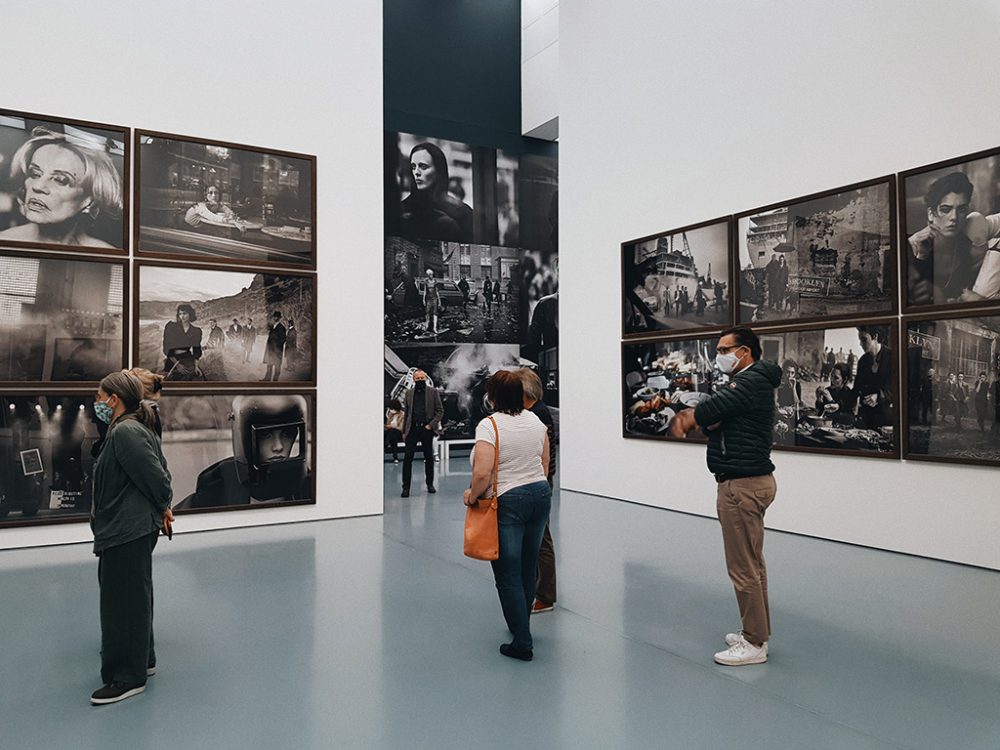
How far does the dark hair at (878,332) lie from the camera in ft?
28.5

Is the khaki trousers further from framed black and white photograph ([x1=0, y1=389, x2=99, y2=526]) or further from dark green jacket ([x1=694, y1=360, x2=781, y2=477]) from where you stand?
framed black and white photograph ([x1=0, y1=389, x2=99, y2=526])

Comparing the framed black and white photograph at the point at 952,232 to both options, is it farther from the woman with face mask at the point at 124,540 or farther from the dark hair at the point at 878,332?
the woman with face mask at the point at 124,540

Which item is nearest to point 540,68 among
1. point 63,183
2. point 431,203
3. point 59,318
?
point 431,203

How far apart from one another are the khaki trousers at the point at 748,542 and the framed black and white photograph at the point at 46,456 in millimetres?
7121

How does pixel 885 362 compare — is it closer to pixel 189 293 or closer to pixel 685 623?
pixel 685 623

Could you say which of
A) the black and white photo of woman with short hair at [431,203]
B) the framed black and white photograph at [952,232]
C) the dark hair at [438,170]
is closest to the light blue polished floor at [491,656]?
the framed black and white photograph at [952,232]

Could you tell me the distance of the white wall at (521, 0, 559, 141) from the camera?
1894 cm

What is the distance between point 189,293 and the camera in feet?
32.1

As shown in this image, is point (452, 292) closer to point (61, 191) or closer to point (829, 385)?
point (61, 191)

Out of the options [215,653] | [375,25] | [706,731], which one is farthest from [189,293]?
[706,731]

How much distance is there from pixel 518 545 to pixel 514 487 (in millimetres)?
396

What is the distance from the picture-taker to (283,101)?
35.0 feet

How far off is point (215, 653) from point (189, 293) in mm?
5722

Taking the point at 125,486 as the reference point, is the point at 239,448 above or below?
below
